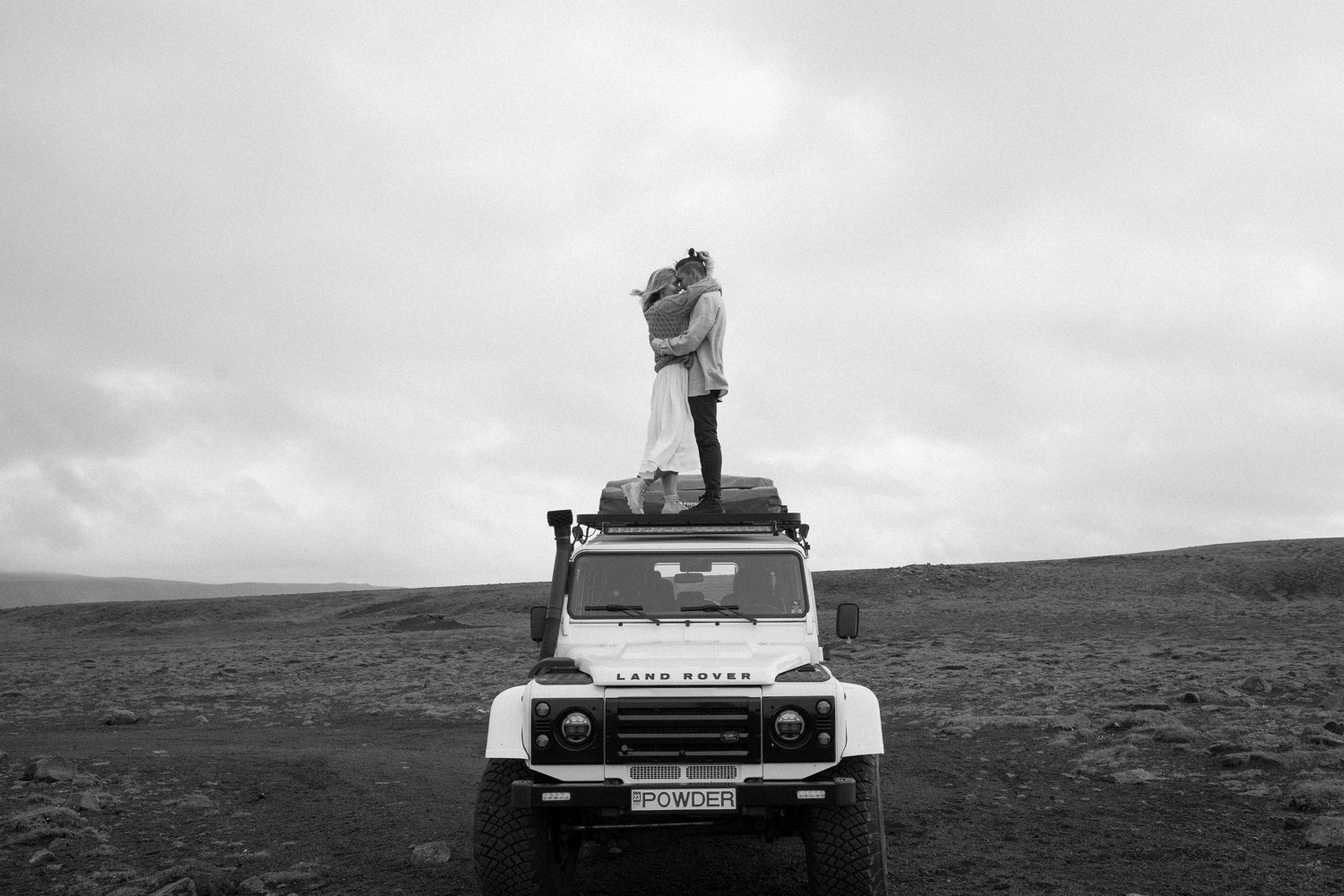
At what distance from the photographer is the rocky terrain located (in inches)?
295

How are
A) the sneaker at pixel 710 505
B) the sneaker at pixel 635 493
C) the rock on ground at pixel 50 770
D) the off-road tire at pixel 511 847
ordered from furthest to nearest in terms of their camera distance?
the rock on ground at pixel 50 770 < the sneaker at pixel 635 493 < the sneaker at pixel 710 505 < the off-road tire at pixel 511 847

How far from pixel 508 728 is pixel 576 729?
0.45 meters

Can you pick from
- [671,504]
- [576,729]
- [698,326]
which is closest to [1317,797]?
[671,504]

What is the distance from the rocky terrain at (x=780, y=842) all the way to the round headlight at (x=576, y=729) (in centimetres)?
149

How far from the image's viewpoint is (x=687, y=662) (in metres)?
6.53

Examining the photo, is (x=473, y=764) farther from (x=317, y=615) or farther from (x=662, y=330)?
(x=317, y=615)

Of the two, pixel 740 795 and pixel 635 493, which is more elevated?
pixel 635 493

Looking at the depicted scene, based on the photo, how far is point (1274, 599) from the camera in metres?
35.3

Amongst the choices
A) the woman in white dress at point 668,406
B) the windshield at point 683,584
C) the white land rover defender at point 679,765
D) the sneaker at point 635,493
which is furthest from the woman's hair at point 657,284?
the white land rover defender at point 679,765

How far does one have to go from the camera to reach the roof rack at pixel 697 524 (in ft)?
26.4

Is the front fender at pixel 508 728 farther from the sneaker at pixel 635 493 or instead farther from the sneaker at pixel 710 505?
the sneaker at pixel 635 493

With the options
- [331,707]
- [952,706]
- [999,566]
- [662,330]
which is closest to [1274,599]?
[999,566]

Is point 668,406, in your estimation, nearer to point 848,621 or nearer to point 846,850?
point 848,621

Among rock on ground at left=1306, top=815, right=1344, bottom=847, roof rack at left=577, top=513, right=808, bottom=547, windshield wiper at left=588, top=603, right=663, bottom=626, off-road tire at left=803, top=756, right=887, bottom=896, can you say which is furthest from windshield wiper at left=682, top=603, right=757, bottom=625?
rock on ground at left=1306, top=815, right=1344, bottom=847
